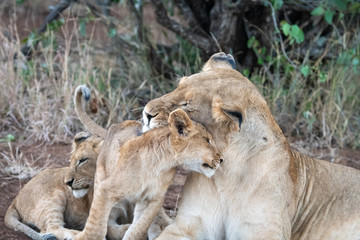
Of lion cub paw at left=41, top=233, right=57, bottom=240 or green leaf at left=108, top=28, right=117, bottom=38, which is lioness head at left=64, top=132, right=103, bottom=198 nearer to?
lion cub paw at left=41, top=233, right=57, bottom=240

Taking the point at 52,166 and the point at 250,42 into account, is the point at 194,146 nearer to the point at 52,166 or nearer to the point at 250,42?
the point at 52,166

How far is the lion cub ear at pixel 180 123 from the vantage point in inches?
122

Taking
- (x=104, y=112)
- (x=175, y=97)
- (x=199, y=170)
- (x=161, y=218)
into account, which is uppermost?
(x=175, y=97)

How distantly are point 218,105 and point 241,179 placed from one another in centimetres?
47

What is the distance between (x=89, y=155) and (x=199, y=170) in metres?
0.89

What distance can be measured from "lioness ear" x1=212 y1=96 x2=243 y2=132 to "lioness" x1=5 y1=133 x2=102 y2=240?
107 centimetres

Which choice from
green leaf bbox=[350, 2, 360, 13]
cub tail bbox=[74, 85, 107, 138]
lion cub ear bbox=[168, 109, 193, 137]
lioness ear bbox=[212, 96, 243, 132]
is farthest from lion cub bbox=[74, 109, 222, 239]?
green leaf bbox=[350, 2, 360, 13]

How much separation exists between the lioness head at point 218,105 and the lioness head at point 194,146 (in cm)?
7

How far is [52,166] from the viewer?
16.6 ft

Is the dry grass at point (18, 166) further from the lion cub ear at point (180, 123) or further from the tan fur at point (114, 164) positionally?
the lion cub ear at point (180, 123)

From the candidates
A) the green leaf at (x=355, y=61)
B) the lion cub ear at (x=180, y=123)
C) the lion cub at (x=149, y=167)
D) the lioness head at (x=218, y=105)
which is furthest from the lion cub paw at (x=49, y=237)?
the green leaf at (x=355, y=61)

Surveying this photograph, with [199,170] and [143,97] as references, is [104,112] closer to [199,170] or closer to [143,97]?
[143,97]

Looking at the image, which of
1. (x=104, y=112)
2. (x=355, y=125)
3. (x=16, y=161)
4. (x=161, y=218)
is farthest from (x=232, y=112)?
(x=355, y=125)

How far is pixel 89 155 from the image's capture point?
3941mm
